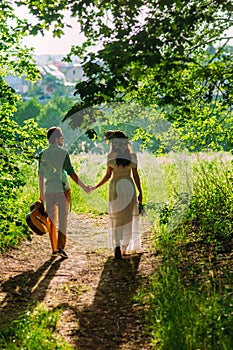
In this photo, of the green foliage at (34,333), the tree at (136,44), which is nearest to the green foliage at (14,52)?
the tree at (136,44)

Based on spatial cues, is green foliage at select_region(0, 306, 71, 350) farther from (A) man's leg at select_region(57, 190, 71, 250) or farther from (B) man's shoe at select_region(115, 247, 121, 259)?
(A) man's leg at select_region(57, 190, 71, 250)

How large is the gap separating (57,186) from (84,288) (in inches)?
81.3

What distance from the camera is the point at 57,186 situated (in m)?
8.89

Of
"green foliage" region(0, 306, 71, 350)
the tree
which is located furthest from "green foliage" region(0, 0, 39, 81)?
"green foliage" region(0, 306, 71, 350)

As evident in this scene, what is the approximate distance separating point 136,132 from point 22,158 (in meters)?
2.44

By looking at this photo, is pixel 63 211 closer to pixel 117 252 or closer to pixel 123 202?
pixel 123 202

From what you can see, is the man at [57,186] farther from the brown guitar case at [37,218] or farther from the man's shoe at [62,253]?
the brown guitar case at [37,218]

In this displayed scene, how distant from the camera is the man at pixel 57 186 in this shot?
8.77 meters

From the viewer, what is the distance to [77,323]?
236 inches

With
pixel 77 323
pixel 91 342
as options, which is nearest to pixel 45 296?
pixel 77 323

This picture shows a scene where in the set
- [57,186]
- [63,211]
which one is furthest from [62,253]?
[57,186]

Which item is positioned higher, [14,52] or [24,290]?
[14,52]

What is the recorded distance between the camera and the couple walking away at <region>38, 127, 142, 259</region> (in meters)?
8.79

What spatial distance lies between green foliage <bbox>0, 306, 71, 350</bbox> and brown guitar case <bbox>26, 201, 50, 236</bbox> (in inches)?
103
